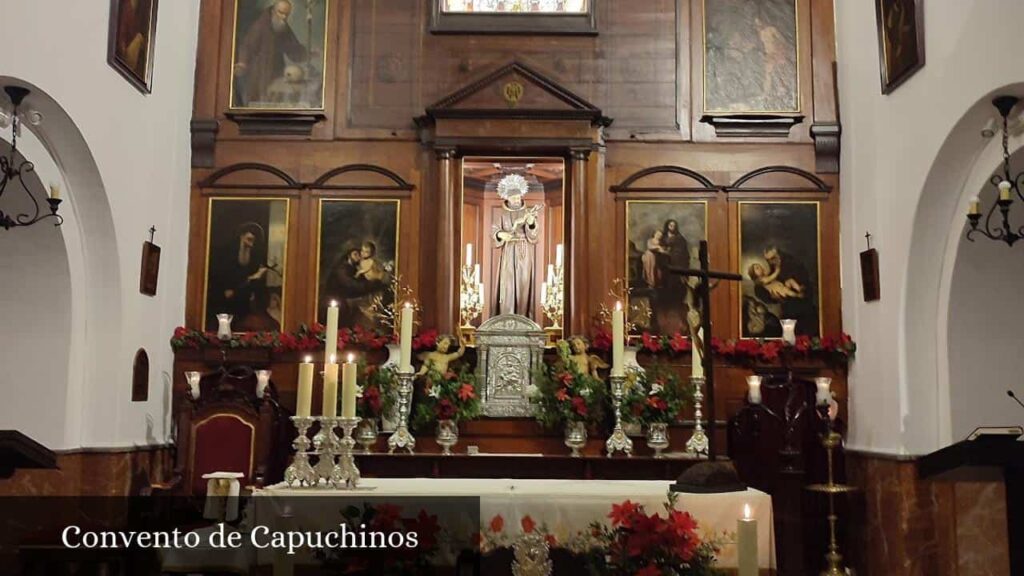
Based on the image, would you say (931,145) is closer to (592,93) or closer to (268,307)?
(592,93)

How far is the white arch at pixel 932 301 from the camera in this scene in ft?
28.3

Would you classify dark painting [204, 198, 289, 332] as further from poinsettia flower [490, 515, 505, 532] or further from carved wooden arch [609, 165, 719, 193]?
poinsettia flower [490, 515, 505, 532]

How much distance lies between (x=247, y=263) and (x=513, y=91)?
135 inches

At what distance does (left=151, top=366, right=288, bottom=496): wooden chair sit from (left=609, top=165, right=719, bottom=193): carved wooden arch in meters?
4.34

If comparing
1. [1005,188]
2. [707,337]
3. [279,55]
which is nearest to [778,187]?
[1005,188]

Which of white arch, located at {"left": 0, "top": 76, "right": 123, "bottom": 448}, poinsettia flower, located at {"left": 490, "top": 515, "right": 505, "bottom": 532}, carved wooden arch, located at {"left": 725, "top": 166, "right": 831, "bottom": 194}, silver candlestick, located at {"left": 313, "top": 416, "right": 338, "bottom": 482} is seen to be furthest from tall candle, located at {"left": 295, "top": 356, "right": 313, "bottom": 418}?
carved wooden arch, located at {"left": 725, "top": 166, "right": 831, "bottom": 194}

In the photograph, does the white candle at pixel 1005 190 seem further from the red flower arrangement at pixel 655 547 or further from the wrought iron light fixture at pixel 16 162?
the wrought iron light fixture at pixel 16 162

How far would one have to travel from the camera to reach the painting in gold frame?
36.7 ft

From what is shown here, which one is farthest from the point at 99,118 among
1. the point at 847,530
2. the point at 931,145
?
the point at 847,530

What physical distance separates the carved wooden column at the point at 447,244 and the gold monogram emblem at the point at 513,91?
2.72 ft

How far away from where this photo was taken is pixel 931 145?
8508 millimetres

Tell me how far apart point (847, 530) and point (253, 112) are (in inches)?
297

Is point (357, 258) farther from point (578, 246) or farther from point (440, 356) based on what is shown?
point (578, 246)

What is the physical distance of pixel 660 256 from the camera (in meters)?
10.9
